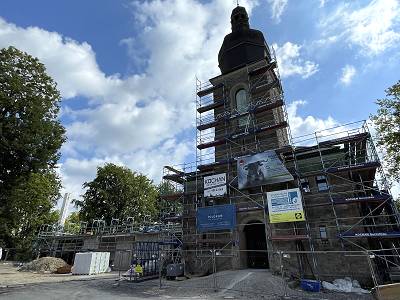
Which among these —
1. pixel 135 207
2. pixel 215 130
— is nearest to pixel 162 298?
pixel 215 130

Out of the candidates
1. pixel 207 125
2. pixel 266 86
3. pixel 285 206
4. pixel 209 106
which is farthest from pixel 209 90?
pixel 285 206

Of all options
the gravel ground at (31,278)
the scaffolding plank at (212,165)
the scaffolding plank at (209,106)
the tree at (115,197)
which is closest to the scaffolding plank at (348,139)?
the scaffolding plank at (212,165)

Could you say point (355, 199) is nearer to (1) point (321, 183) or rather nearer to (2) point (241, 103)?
(1) point (321, 183)

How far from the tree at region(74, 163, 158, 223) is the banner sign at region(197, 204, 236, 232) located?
987 inches

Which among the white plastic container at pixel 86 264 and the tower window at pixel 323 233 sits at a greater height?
the tower window at pixel 323 233

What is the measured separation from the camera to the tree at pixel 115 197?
4175 centimetres

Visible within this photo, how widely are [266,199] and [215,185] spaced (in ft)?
14.3

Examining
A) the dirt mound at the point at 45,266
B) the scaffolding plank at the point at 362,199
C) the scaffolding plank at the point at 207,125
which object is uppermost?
the scaffolding plank at the point at 207,125

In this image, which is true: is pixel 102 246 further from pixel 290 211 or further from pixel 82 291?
pixel 290 211

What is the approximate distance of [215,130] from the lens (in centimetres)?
2594

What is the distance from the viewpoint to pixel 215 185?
71.5ft

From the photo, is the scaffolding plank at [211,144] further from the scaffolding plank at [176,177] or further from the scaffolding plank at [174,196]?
the scaffolding plank at [174,196]

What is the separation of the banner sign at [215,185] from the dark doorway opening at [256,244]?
128 inches

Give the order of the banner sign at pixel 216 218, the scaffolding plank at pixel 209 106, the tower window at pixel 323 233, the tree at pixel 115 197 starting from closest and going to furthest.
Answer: the tower window at pixel 323 233
the banner sign at pixel 216 218
the scaffolding plank at pixel 209 106
the tree at pixel 115 197
